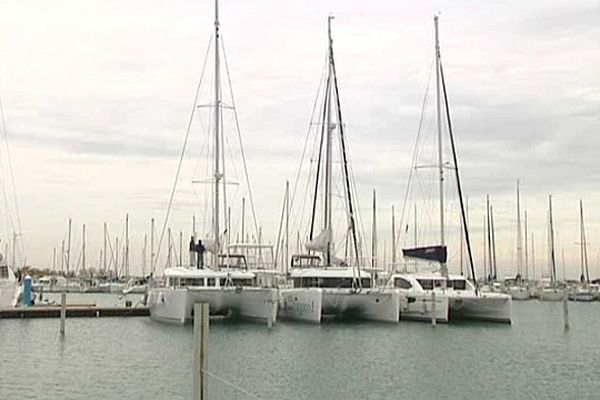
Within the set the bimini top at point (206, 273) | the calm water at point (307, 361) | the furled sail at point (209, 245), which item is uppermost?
the furled sail at point (209, 245)

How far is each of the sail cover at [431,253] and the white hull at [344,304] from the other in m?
4.91

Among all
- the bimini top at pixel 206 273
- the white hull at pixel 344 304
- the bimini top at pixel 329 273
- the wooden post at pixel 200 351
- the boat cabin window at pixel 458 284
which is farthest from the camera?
the boat cabin window at pixel 458 284

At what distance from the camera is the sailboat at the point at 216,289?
170 feet

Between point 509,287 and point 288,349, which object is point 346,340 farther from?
point 509,287

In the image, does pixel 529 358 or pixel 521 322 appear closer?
pixel 529 358

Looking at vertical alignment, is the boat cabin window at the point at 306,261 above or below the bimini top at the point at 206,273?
above

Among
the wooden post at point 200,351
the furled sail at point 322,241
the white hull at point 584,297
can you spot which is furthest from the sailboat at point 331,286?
the white hull at point 584,297

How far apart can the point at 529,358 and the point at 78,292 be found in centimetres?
10111

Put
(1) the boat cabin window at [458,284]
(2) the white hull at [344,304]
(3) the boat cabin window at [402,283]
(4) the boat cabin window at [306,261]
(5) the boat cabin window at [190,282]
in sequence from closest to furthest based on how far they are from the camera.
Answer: (5) the boat cabin window at [190,282] → (2) the white hull at [344,304] → (1) the boat cabin window at [458,284] → (3) the boat cabin window at [402,283] → (4) the boat cabin window at [306,261]

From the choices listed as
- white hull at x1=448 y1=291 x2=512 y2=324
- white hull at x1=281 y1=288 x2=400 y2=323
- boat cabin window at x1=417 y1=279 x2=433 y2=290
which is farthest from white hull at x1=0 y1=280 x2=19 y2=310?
white hull at x1=448 y1=291 x2=512 y2=324

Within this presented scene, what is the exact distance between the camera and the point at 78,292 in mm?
131875

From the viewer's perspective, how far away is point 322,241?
60.5 meters

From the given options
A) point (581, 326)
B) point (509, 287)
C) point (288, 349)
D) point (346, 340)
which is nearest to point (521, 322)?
point (581, 326)

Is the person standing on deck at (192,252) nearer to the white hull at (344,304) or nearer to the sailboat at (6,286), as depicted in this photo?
the white hull at (344,304)
